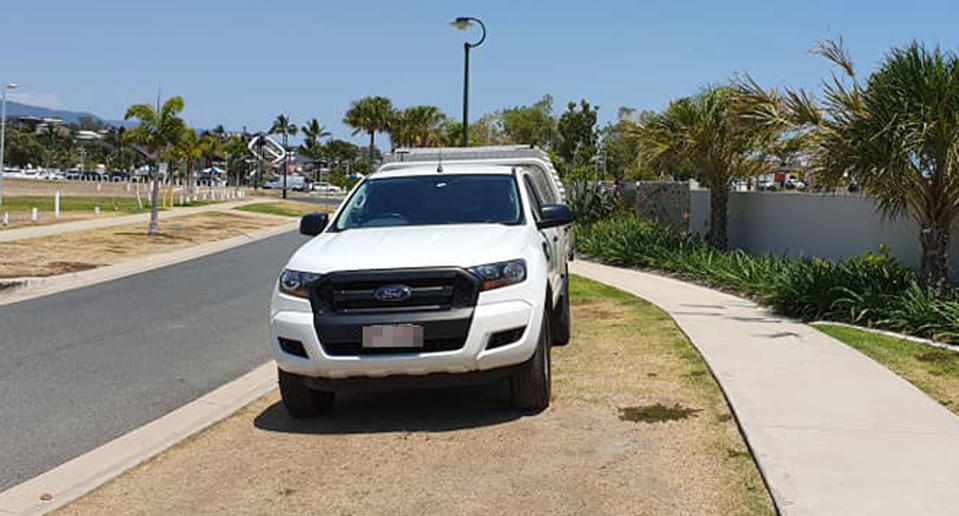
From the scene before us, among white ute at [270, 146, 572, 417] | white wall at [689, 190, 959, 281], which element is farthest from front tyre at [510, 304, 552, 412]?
white wall at [689, 190, 959, 281]

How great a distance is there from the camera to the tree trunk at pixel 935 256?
10.1 meters

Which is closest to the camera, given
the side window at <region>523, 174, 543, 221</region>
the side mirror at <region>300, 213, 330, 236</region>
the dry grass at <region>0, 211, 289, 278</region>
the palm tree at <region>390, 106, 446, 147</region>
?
the side mirror at <region>300, 213, 330, 236</region>

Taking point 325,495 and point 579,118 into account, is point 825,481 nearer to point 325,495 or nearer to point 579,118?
point 325,495

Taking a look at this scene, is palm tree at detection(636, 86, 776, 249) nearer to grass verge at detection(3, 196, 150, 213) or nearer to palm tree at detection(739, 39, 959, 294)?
palm tree at detection(739, 39, 959, 294)

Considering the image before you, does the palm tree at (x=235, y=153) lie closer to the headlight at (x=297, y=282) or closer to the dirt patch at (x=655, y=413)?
the headlight at (x=297, y=282)

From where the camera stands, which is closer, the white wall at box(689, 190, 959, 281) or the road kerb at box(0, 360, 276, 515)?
the road kerb at box(0, 360, 276, 515)

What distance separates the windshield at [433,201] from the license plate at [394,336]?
1543 mm

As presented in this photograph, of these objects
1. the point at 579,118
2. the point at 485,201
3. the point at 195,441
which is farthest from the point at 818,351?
the point at 579,118

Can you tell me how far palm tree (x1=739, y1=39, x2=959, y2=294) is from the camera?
9633mm

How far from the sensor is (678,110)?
680 inches

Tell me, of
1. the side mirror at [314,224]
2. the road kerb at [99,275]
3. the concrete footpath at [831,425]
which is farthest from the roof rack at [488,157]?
the road kerb at [99,275]

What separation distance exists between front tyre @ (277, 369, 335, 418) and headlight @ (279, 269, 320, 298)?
21.8 inches

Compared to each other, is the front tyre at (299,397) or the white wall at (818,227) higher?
the white wall at (818,227)

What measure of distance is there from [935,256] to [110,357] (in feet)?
28.7
